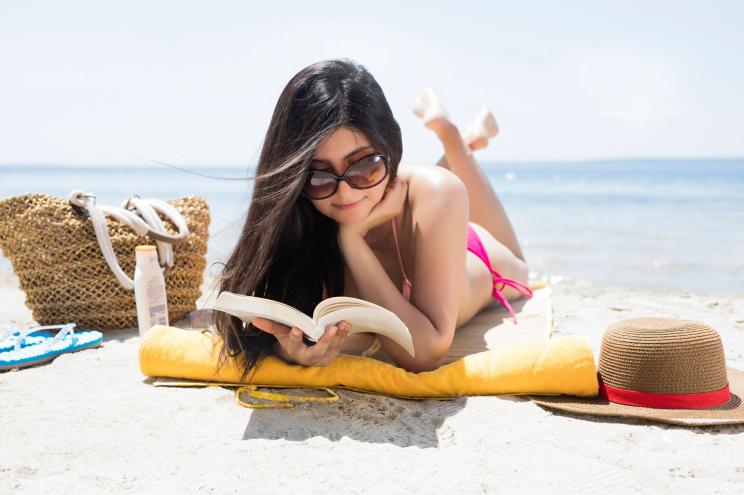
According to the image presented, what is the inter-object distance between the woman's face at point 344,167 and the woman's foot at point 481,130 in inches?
103

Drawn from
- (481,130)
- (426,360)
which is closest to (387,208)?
(426,360)

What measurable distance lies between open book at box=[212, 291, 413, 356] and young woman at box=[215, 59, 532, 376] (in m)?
0.10

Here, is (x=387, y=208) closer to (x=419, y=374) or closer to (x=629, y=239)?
(x=419, y=374)

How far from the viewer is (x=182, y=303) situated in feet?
13.6

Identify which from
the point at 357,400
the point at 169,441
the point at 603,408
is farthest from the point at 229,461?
the point at 603,408

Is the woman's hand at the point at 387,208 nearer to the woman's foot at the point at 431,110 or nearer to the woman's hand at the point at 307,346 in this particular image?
the woman's hand at the point at 307,346

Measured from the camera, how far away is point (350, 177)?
2.46 meters

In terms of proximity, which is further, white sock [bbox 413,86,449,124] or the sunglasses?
white sock [bbox 413,86,449,124]

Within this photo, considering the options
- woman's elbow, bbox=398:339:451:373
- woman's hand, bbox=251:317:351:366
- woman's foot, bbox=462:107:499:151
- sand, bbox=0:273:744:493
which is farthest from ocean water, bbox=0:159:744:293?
woman's foot, bbox=462:107:499:151

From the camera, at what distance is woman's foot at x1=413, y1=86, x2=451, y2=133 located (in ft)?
A: 14.9

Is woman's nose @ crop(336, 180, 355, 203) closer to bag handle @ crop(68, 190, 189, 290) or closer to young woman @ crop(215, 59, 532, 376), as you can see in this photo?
young woman @ crop(215, 59, 532, 376)

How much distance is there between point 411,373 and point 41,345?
6.56 ft

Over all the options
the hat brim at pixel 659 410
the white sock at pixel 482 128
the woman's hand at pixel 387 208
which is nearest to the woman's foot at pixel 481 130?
the white sock at pixel 482 128

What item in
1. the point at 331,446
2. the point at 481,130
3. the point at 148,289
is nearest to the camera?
the point at 331,446
